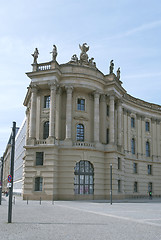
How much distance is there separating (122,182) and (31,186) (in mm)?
14959

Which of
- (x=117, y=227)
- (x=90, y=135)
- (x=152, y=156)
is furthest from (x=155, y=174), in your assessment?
(x=117, y=227)

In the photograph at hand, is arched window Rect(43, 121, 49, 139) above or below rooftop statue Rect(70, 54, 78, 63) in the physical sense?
below

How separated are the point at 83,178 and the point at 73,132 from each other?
22.8 feet

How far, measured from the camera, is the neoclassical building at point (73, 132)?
143 feet

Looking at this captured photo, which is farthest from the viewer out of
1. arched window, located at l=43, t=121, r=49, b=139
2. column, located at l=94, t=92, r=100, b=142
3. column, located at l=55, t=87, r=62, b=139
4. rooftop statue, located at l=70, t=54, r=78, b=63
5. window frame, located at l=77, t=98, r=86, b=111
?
rooftop statue, located at l=70, t=54, r=78, b=63

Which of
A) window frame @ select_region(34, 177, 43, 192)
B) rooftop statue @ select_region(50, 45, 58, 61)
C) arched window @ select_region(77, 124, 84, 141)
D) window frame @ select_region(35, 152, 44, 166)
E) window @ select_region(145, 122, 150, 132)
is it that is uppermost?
rooftop statue @ select_region(50, 45, 58, 61)

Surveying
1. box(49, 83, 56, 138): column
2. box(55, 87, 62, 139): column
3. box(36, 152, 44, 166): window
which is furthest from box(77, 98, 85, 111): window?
box(36, 152, 44, 166): window

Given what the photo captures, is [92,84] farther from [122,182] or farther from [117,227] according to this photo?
[117,227]

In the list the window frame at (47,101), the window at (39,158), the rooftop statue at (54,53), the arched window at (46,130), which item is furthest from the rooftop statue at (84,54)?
the window at (39,158)

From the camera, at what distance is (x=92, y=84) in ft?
157

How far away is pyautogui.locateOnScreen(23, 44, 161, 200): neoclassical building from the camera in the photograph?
43469mm

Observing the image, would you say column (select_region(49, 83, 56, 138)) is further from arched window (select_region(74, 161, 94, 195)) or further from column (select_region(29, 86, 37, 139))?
arched window (select_region(74, 161, 94, 195))

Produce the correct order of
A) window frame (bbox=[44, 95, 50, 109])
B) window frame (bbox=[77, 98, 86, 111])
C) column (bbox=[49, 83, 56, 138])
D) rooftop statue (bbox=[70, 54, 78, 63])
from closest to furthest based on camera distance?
column (bbox=[49, 83, 56, 138]) < window frame (bbox=[44, 95, 50, 109]) < window frame (bbox=[77, 98, 86, 111]) < rooftop statue (bbox=[70, 54, 78, 63])

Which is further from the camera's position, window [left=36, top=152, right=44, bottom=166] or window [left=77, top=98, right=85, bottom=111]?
window [left=77, top=98, right=85, bottom=111]
